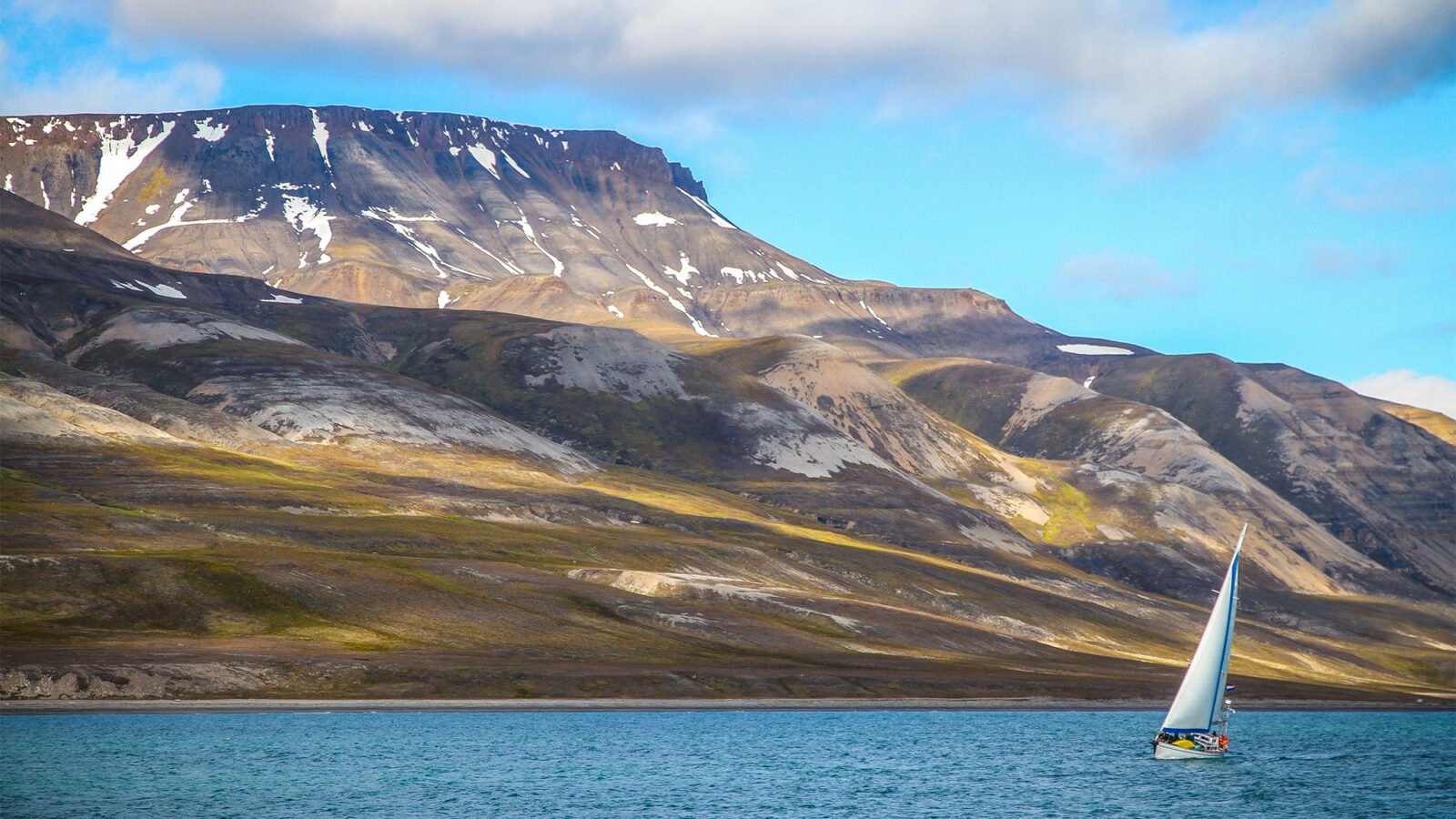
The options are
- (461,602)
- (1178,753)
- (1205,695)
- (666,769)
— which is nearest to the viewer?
(666,769)

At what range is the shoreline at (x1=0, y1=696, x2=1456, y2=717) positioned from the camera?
93250mm

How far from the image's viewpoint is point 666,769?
84812 millimetres

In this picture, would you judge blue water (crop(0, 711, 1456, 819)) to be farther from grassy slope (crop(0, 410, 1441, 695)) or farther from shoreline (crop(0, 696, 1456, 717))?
grassy slope (crop(0, 410, 1441, 695))

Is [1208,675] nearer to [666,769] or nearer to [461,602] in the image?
[666,769]

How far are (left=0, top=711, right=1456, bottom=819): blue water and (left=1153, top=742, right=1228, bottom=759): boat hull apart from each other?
43.4 inches

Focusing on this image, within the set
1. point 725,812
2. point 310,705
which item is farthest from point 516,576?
point 725,812

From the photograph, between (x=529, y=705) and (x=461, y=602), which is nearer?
(x=529, y=705)

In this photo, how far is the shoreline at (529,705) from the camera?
9325cm

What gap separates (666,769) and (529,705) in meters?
23.1

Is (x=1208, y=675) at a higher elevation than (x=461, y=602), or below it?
higher

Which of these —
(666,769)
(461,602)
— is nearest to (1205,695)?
(666,769)

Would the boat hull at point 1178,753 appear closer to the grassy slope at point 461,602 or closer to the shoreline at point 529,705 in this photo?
the shoreline at point 529,705

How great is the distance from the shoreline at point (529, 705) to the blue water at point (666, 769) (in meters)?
1.15

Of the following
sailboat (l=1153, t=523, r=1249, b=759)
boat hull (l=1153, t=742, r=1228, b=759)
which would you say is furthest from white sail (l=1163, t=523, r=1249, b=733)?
boat hull (l=1153, t=742, r=1228, b=759)
